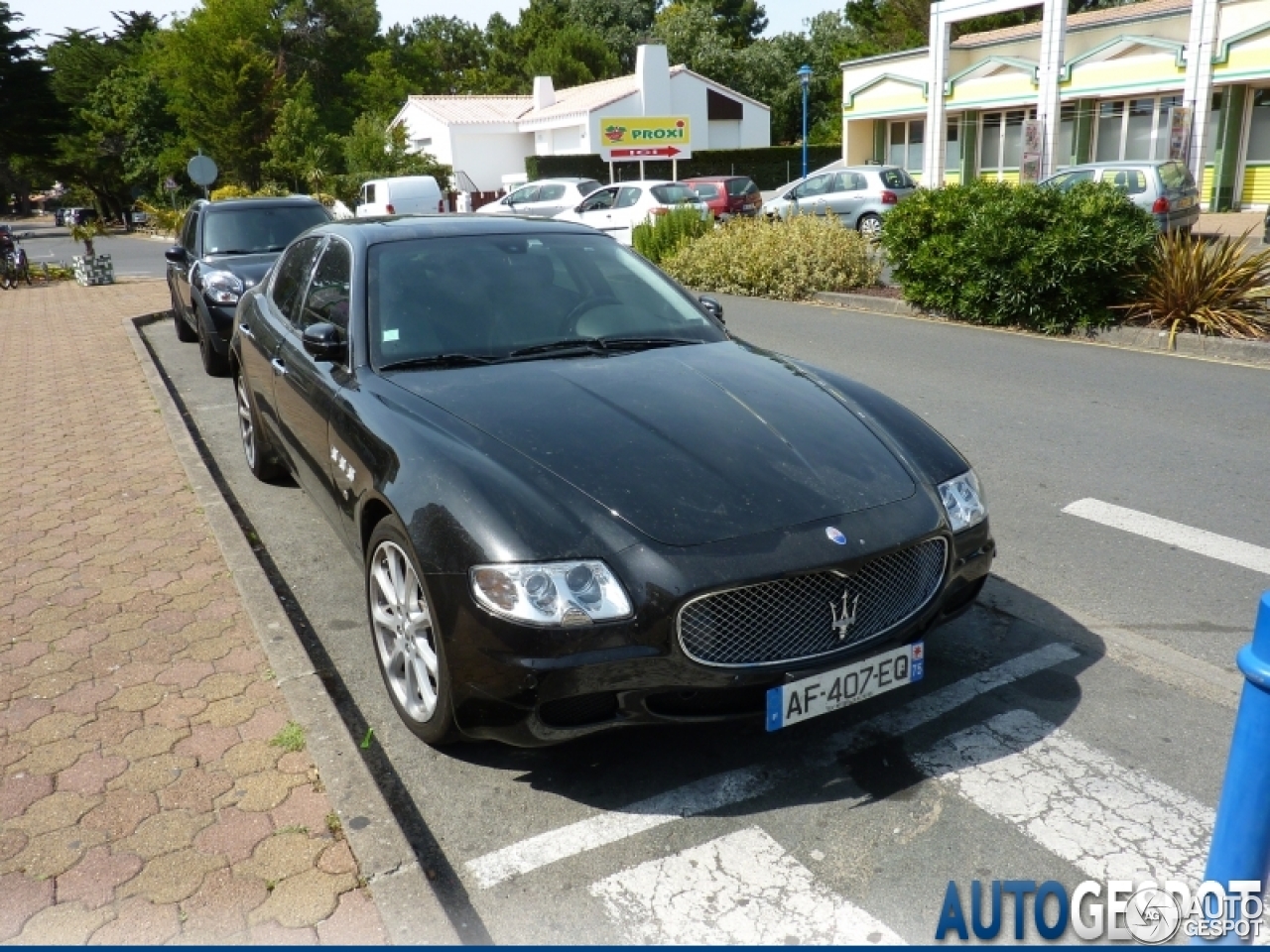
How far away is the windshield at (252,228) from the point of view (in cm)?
1120

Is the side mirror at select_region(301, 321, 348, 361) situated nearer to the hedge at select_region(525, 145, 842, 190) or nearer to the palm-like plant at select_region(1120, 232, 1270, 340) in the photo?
the palm-like plant at select_region(1120, 232, 1270, 340)

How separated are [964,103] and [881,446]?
32792 millimetres

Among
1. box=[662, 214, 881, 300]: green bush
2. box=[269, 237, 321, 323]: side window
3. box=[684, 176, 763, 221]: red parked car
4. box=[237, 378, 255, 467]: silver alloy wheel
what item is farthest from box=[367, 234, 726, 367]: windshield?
box=[684, 176, 763, 221]: red parked car

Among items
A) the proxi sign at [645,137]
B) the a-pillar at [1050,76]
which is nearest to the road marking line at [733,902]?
the a-pillar at [1050,76]

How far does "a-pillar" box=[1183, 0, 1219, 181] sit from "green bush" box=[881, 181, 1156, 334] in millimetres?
16434

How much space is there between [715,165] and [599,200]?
2558 centimetres

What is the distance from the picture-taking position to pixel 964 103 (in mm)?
32938

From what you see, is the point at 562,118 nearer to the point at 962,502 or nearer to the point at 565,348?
the point at 565,348

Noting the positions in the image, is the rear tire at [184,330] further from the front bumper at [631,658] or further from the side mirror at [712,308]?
the front bumper at [631,658]

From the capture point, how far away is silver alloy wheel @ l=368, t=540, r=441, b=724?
135 inches

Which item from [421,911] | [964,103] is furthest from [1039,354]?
[964,103]

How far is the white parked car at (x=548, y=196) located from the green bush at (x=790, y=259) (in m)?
11.2

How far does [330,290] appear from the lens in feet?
16.2

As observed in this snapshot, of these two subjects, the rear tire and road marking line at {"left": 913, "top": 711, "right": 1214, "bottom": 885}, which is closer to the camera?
road marking line at {"left": 913, "top": 711, "right": 1214, "bottom": 885}
